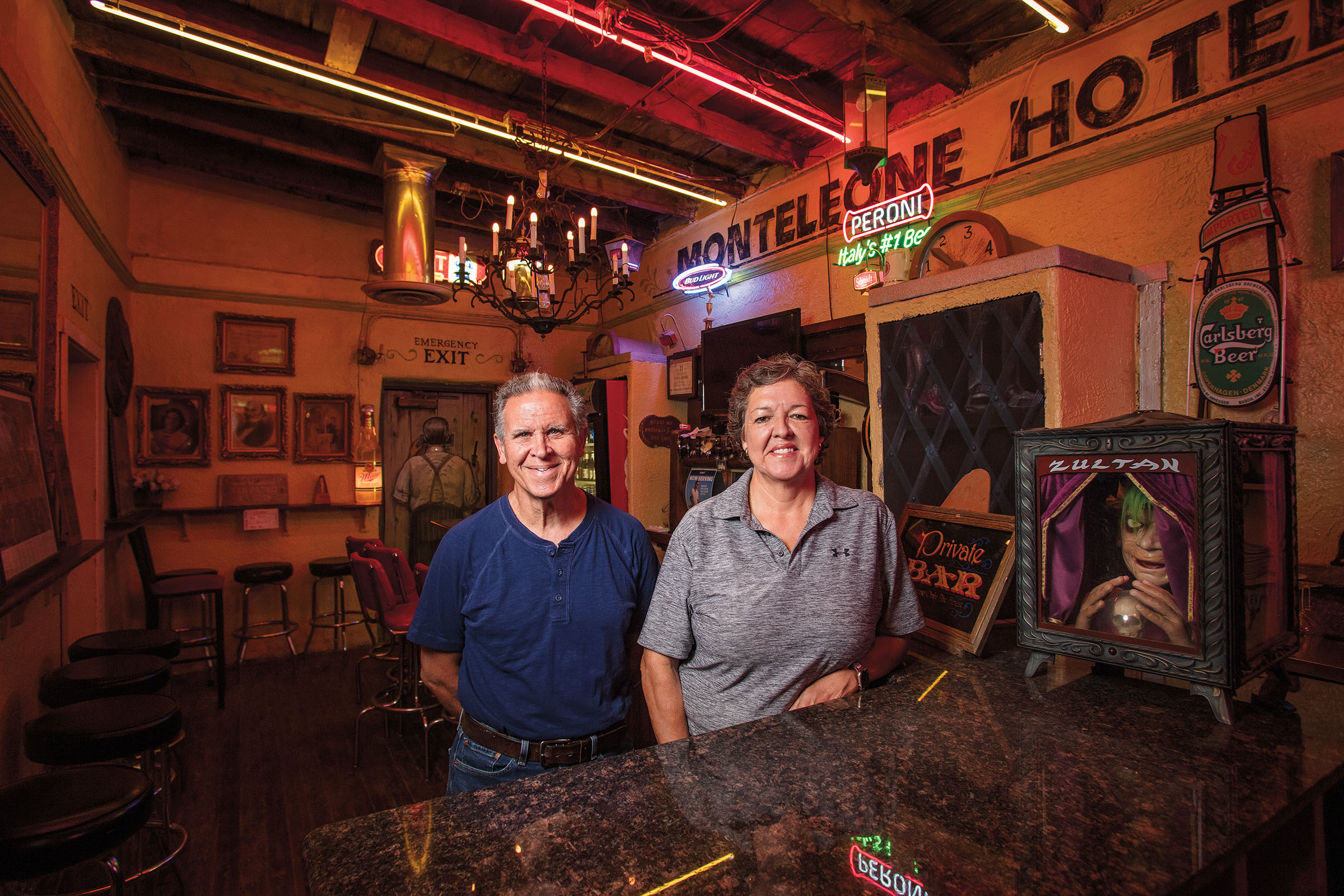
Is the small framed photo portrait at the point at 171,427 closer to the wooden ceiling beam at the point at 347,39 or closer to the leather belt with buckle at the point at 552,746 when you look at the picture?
the wooden ceiling beam at the point at 347,39

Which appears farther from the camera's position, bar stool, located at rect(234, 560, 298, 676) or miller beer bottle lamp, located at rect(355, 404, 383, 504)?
miller beer bottle lamp, located at rect(355, 404, 383, 504)

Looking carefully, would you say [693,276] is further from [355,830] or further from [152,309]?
[355,830]

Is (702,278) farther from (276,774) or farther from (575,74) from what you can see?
(276,774)

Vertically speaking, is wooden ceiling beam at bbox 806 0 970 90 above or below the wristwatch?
above

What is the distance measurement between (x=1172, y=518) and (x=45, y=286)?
4267mm

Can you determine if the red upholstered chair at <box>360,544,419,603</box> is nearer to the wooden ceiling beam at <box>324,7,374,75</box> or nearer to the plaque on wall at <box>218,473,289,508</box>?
the plaque on wall at <box>218,473,289,508</box>

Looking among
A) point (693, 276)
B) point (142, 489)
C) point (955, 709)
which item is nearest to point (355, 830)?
point (955, 709)

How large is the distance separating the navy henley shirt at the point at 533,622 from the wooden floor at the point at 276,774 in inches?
54.4

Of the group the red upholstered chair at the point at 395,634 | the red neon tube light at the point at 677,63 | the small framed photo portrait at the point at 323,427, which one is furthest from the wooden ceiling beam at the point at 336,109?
the red upholstered chair at the point at 395,634

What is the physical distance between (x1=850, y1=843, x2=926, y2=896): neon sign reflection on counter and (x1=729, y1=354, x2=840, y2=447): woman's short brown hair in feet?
3.37

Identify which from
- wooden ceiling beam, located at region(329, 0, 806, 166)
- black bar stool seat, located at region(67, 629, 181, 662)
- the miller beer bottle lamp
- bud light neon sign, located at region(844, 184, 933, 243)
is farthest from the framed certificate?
black bar stool seat, located at region(67, 629, 181, 662)

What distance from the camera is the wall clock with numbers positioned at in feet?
10.5

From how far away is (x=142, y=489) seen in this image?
5551mm

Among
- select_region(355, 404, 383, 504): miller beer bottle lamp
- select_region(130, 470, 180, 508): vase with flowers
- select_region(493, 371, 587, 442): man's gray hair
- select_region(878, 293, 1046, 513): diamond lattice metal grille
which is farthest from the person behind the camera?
select_region(355, 404, 383, 504): miller beer bottle lamp
